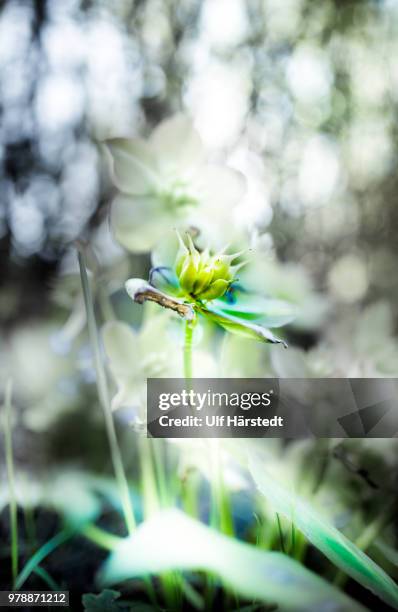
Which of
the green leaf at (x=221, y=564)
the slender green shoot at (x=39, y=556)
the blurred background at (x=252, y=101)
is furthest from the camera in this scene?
the blurred background at (x=252, y=101)

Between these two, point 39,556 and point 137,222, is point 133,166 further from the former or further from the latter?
point 39,556

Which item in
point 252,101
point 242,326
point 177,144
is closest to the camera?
point 242,326

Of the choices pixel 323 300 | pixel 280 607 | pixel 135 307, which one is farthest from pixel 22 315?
pixel 280 607

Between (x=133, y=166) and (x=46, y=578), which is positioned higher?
(x=133, y=166)

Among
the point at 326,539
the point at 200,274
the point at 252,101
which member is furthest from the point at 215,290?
the point at 252,101

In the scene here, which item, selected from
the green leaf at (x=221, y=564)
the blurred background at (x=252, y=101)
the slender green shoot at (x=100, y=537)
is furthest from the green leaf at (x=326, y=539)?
the blurred background at (x=252, y=101)

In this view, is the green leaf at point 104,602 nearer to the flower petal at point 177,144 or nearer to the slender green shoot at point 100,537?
the slender green shoot at point 100,537

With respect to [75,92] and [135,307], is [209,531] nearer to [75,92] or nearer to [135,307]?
[135,307]
